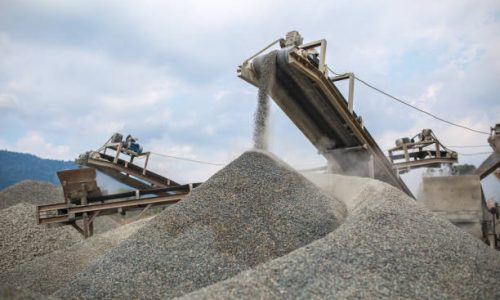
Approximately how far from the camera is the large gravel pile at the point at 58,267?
204 inches

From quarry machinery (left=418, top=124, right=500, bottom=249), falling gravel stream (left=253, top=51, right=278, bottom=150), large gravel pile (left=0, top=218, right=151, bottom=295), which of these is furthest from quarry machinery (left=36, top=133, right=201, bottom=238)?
quarry machinery (left=418, top=124, right=500, bottom=249)

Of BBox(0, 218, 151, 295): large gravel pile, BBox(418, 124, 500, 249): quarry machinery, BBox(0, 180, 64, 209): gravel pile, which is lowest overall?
Result: BBox(0, 218, 151, 295): large gravel pile

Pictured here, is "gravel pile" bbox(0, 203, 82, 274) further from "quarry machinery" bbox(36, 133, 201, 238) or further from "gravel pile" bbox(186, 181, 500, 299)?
"gravel pile" bbox(186, 181, 500, 299)

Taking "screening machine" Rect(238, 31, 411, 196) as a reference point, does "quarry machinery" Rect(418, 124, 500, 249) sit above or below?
below

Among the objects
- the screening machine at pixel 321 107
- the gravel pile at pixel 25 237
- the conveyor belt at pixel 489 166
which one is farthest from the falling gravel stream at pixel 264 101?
the conveyor belt at pixel 489 166

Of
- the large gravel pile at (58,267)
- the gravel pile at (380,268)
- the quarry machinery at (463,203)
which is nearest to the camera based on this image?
the gravel pile at (380,268)

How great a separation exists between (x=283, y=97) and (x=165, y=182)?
5.12 metres

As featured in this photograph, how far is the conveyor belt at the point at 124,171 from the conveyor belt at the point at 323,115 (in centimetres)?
453

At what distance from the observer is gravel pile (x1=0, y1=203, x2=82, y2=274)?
729 centimetres

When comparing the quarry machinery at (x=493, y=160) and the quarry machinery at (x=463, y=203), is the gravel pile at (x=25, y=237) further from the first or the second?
the quarry machinery at (x=493, y=160)

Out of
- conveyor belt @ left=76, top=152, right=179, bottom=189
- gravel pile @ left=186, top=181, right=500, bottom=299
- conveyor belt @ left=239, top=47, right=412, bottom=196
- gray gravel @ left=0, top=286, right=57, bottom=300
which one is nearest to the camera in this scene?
gray gravel @ left=0, top=286, right=57, bottom=300

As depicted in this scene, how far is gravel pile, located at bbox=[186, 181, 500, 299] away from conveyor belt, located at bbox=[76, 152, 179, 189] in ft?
22.5

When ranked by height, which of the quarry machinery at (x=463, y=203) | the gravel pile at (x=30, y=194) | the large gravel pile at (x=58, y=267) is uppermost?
the gravel pile at (x=30, y=194)

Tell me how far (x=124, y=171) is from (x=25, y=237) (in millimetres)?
2469
